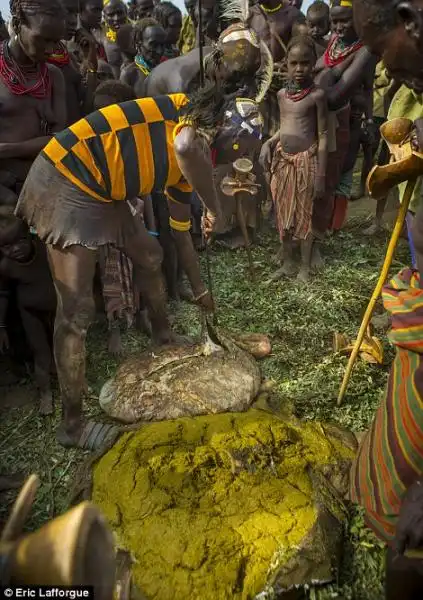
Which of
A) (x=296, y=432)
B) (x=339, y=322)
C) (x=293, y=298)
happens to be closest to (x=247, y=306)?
(x=293, y=298)

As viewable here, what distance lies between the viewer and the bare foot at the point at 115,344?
12.1 feet

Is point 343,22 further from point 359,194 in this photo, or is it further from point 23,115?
point 23,115

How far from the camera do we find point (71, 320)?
2.73 m

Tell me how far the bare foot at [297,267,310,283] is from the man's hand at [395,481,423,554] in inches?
126

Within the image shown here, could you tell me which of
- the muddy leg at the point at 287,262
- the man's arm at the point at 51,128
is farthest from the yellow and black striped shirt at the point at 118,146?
the muddy leg at the point at 287,262

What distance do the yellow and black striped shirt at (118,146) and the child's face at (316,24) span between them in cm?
395

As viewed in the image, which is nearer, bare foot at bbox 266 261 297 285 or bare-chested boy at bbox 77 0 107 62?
bare foot at bbox 266 261 297 285

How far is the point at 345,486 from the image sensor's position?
242 cm

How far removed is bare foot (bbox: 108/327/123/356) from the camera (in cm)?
368

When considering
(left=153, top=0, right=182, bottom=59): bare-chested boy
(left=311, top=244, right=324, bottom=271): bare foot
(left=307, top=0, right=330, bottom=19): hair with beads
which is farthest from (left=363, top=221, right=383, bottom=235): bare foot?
(left=153, top=0, right=182, bottom=59): bare-chested boy

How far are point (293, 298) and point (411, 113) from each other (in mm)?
1860

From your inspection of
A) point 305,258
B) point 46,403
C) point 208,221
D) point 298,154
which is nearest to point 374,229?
point 305,258

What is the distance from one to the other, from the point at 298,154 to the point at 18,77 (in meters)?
2.30

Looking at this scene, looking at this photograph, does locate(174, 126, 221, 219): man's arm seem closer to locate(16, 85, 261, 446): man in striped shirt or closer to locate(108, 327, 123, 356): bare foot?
locate(16, 85, 261, 446): man in striped shirt
